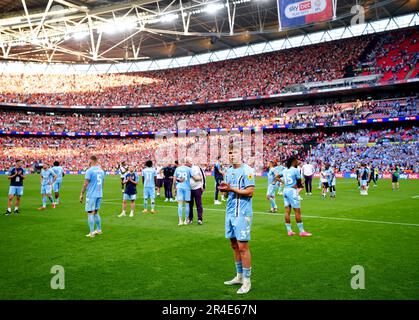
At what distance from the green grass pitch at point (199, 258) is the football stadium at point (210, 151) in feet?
0.16

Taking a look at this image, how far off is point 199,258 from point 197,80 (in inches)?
2368

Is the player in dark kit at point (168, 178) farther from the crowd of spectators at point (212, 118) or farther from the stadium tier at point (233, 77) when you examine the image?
the stadium tier at point (233, 77)

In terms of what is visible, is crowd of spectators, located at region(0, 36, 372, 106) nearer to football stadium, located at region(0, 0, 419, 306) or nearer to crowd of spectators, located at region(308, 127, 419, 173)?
football stadium, located at region(0, 0, 419, 306)

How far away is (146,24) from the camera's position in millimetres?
46469

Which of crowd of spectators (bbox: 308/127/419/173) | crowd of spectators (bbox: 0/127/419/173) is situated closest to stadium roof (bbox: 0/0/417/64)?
crowd of spectators (bbox: 0/127/419/173)

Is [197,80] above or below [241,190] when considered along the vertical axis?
above

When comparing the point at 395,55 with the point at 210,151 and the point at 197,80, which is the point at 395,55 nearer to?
the point at 210,151

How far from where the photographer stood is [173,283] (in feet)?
19.0

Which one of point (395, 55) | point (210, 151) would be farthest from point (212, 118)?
point (395, 55)

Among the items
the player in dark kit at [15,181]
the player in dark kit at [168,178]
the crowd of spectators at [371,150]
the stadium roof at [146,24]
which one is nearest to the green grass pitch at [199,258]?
the player in dark kit at [15,181]
